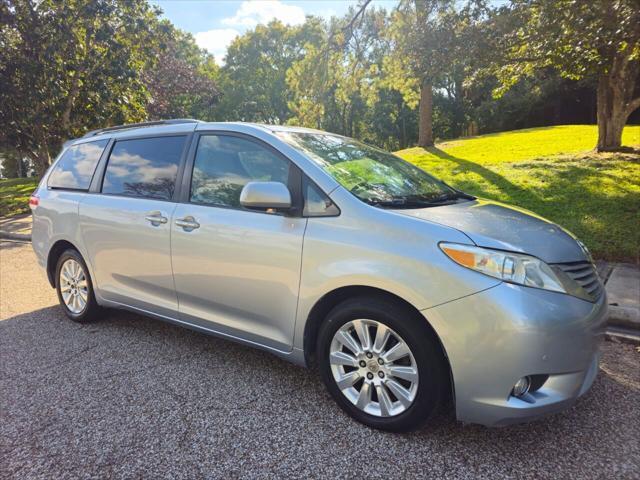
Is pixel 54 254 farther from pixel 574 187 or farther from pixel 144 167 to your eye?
pixel 574 187

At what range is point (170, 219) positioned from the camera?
3254 millimetres

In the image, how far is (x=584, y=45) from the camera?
24.0 ft

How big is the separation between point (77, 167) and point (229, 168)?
6.85 ft

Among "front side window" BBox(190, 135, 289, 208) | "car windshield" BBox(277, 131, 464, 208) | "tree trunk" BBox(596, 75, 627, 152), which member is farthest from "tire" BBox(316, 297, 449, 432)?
"tree trunk" BBox(596, 75, 627, 152)

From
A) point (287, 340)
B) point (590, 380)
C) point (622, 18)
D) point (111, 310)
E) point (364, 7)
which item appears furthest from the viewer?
point (364, 7)

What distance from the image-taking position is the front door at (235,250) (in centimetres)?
274

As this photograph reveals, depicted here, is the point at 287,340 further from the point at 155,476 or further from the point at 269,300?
the point at 155,476

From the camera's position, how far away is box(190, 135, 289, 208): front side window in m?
2.94

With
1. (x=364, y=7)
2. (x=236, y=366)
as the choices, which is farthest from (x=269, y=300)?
(x=364, y=7)

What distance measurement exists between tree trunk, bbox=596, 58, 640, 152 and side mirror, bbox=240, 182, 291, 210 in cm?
1187

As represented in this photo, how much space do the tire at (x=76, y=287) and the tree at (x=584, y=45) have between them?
6.84 metres

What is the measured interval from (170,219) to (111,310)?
6.12 feet

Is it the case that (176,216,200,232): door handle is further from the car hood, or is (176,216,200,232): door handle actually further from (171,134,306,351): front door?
the car hood

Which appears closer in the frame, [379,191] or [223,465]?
[223,465]
